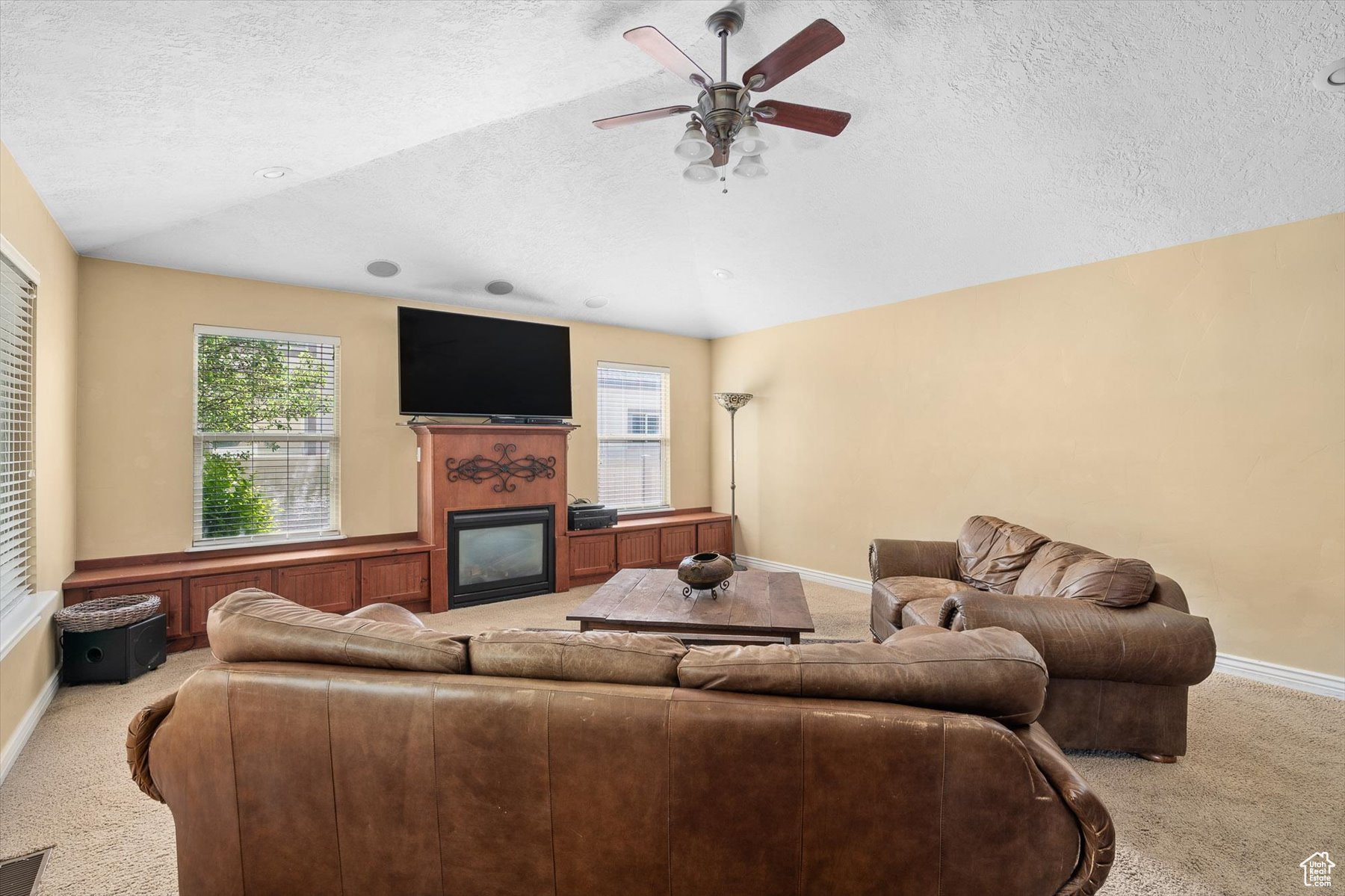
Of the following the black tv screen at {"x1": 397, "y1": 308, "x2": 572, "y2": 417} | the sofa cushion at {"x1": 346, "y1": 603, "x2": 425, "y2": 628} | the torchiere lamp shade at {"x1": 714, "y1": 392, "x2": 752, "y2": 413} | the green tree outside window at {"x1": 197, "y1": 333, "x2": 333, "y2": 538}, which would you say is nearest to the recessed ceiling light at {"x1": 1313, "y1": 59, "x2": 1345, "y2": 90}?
the sofa cushion at {"x1": 346, "y1": 603, "x2": 425, "y2": 628}

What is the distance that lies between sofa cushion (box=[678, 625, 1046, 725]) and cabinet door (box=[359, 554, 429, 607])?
157 inches

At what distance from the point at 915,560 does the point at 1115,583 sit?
149cm

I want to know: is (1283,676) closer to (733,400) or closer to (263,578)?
(733,400)

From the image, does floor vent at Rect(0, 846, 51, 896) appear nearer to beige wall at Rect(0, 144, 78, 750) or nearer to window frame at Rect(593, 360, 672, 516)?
beige wall at Rect(0, 144, 78, 750)

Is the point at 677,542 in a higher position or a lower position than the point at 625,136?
lower

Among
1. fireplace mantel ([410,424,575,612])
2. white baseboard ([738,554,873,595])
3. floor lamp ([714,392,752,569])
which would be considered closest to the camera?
fireplace mantel ([410,424,575,612])

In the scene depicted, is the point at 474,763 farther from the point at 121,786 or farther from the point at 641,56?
the point at 641,56

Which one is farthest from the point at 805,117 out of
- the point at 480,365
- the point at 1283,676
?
the point at 1283,676

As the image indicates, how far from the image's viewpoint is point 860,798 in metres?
1.28

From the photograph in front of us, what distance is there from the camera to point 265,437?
15.3 feet

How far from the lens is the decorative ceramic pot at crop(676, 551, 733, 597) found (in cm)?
346

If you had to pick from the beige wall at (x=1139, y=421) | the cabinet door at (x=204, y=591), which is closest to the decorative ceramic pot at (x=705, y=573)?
the beige wall at (x=1139, y=421)

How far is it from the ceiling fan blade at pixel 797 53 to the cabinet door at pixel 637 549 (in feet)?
14.0

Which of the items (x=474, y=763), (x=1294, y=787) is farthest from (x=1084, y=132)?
(x=474, y=763)
